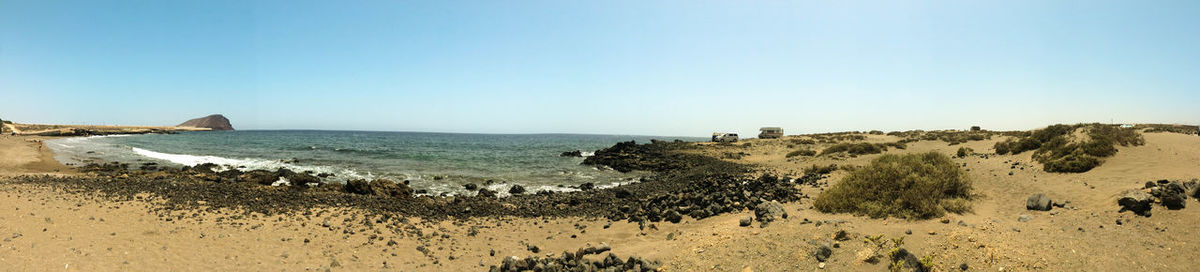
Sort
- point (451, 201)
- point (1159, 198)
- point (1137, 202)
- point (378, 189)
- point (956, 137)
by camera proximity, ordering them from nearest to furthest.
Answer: point (1137, 202) → point (1159, 198) → point (451, 201) → point (378, 189) → point (956, 137)

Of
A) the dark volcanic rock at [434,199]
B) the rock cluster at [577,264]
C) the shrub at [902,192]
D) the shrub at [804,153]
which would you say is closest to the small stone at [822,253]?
the rock cluster at [577,264]

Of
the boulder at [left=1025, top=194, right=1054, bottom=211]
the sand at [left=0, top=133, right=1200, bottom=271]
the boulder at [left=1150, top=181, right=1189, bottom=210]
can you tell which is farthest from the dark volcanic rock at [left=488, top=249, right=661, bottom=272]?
the boulder at [left=1150, top=181, right=1189, bottom=210]

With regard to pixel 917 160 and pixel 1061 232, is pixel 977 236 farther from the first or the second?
pixel 917 160

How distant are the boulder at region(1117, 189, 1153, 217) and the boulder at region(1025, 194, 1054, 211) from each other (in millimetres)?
1023

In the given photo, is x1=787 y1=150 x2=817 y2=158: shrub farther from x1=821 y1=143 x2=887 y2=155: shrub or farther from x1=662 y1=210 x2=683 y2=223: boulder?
x1=662 y1=210 x2=683 y2=223: boulder

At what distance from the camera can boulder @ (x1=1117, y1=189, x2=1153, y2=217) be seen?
780 centimetres

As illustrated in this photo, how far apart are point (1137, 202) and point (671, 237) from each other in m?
8.33

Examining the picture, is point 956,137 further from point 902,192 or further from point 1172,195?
point 902,192

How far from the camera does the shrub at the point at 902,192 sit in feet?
30.7

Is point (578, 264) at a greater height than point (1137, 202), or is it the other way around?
point (1137, 202)

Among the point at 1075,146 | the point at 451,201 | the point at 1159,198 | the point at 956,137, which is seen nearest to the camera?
the point at 1159,198

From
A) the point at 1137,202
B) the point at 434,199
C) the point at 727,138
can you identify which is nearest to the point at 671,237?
the point at 1137,202

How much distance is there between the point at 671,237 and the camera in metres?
9.91

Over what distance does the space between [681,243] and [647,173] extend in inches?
765
